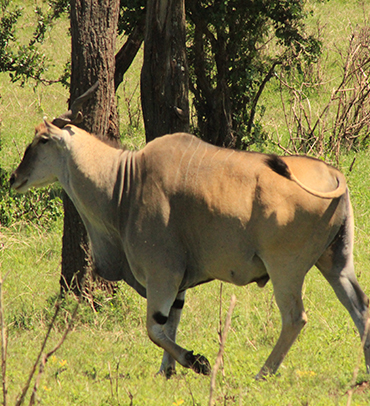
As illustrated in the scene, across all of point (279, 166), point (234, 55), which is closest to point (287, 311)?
point (279, 166)

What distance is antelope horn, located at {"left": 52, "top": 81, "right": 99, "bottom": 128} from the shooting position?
4.70 m

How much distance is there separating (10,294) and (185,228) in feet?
9.37

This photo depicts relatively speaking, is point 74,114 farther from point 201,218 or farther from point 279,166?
point 279,166

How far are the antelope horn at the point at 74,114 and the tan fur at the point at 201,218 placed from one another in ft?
0.25

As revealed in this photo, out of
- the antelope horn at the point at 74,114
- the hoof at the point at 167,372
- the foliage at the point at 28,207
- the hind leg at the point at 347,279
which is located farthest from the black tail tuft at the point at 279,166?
the foliage at the point at 28,207

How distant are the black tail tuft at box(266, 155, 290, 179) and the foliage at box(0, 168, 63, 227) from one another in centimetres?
478

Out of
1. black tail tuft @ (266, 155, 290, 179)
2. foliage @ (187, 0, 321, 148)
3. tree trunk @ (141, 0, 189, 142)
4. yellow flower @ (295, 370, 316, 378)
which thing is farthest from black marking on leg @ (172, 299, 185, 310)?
foliage @ (187, 0, 321, 148)

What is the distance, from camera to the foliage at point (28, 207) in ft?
26.5

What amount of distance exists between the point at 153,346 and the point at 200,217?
4.83ft

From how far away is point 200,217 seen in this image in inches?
168

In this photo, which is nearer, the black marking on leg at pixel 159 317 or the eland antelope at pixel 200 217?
the eland antelope at pixel 200 217

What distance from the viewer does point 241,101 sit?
1014 centimetres

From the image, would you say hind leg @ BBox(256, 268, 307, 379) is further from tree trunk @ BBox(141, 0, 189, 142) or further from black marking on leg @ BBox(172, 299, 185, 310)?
tree trunk @ BBox(141, 0, 189, 142)

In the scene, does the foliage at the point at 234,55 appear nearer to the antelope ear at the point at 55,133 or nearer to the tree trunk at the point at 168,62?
the tree trunk at the point at 168,62
